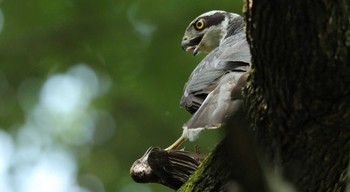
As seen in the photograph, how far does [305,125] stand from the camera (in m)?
3.29

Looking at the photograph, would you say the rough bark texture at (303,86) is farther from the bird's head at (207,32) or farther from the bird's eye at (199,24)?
the bird's eye at (199,24)

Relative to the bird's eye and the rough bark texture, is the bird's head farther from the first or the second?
the rough bark texture

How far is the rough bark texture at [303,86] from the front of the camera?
304cm

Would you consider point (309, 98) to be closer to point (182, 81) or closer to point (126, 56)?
point (182, 81)

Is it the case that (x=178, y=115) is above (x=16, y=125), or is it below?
above

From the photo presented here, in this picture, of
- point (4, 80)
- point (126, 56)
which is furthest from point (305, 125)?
point (4, 80)

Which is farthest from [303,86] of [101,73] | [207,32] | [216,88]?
[101,73]

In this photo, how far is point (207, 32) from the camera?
22.1 feet

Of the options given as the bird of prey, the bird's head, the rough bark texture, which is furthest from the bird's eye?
the rough bark texture

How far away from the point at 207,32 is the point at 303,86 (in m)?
3.60

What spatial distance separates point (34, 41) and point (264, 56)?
23.5 ft

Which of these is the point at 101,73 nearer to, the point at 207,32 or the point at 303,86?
the point at 207,32

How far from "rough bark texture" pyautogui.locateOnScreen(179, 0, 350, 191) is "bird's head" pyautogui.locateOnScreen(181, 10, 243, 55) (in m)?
3.20

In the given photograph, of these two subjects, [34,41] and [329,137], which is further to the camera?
[34,41]
